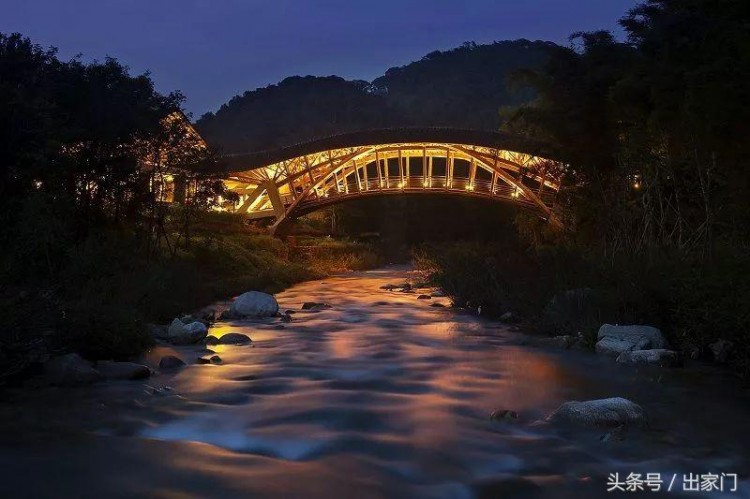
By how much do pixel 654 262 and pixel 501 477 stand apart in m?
7.73

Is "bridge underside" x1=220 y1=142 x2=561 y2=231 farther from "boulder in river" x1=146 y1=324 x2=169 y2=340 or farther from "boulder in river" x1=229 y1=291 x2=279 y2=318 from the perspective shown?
"boulder in river" x1=146 y1=324 x2=169 y2=340

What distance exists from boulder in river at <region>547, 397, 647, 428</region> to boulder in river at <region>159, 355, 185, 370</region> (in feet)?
17.3

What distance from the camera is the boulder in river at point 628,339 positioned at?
35.3 ft

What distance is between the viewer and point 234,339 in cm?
1267

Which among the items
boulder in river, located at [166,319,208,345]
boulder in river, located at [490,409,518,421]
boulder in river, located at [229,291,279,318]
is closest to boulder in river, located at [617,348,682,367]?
boulder in river, located at [490,409,518,421]

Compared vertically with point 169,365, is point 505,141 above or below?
above

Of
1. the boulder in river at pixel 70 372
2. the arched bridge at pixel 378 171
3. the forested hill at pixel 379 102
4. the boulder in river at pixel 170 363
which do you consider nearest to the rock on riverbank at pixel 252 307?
the boulder in river at pixel 170 363

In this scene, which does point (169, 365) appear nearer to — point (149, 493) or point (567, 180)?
point (149, 493)

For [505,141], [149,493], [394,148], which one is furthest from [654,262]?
[394,148]

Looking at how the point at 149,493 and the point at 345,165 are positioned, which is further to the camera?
the point at 345,165

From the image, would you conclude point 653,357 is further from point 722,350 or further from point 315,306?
point 315,306

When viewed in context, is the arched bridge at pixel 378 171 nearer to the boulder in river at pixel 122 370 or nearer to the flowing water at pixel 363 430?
the flowing water at pixel 363 430

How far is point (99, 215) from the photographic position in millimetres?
18047

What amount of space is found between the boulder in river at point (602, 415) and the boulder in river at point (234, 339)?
6700 mm
